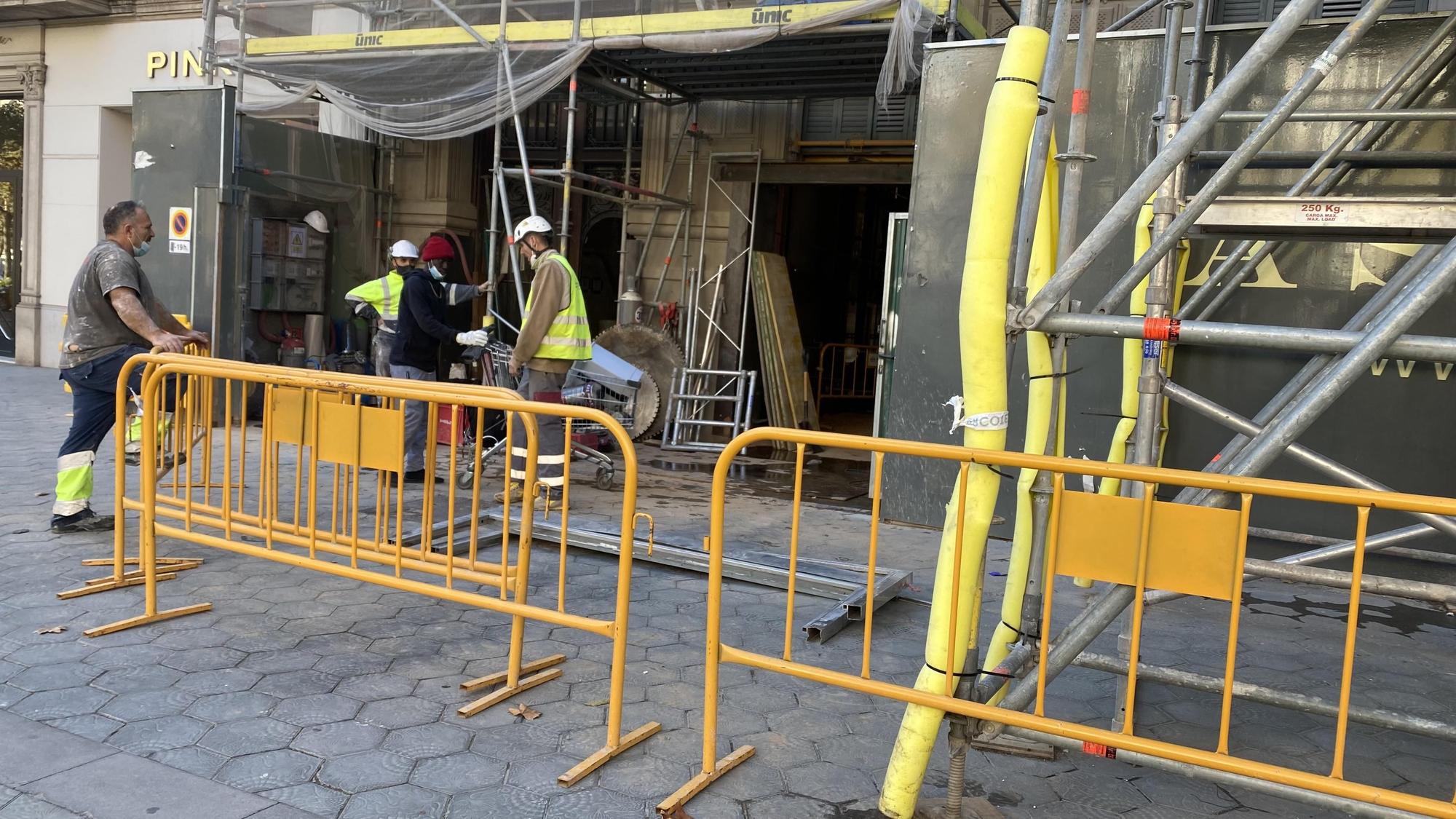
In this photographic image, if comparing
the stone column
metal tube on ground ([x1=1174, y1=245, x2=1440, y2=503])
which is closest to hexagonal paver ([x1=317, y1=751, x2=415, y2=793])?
metal tube on ground ([x1=1174, y1=245, x2=1440, y2=503])

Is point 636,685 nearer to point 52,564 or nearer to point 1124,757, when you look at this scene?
point 1124,757

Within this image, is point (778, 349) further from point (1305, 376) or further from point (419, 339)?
point (1305, 376)

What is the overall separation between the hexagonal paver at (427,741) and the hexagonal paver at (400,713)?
0.05 metres

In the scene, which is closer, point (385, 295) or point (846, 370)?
point (385, 295)

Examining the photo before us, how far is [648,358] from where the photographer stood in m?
10.9

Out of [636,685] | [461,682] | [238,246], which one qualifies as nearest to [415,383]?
[461,682]

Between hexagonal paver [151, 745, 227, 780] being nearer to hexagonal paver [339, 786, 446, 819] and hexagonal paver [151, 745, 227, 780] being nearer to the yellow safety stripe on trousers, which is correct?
hexagonal paver [339, 786, 446, 819]

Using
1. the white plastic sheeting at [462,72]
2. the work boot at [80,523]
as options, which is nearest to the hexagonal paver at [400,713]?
the work boot at [80,523]

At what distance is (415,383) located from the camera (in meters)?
3.90

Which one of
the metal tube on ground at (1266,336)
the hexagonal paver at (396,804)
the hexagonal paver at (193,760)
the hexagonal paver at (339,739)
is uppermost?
the metal tube on ground at (1266,336)

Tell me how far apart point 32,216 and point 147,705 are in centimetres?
1408

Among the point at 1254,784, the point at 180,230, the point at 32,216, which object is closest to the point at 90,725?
the point at 1254,784

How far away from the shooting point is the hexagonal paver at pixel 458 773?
3.04m

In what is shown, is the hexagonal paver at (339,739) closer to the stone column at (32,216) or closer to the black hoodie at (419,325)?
the black hoodie at (419,325)
